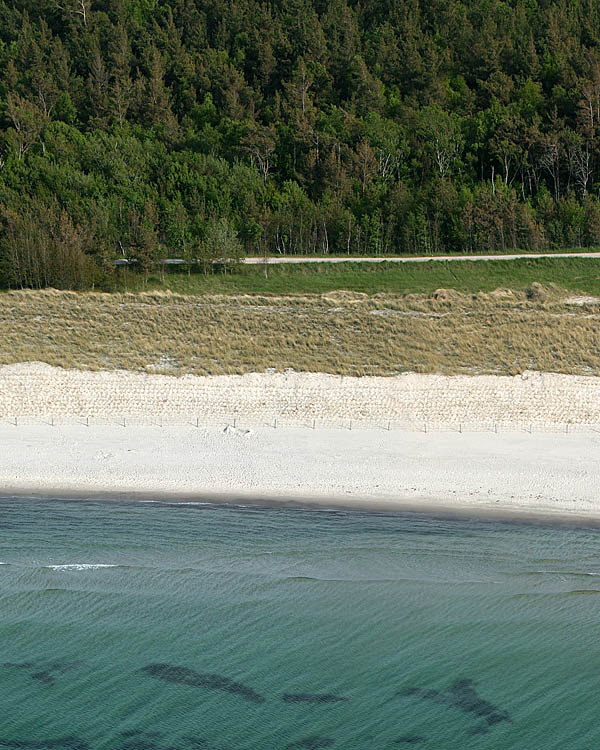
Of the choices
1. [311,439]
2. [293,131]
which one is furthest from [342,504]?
[293,131]


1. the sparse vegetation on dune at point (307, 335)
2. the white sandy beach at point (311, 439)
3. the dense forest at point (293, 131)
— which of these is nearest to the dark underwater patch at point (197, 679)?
the white sandy beach at point (311, 439)

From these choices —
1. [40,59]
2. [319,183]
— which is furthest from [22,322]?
[40,59]

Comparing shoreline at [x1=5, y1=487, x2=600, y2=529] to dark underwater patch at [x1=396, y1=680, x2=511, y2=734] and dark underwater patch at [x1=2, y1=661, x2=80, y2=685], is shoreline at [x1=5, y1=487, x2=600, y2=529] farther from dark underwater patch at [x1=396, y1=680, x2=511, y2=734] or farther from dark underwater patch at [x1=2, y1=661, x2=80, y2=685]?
dark underwater patch at [x1=2, y1=661, x2=80, y2=685]

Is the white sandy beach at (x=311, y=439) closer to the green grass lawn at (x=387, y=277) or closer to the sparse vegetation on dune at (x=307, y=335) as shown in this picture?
the sparse vegetation on dune at (x=307, y=335)

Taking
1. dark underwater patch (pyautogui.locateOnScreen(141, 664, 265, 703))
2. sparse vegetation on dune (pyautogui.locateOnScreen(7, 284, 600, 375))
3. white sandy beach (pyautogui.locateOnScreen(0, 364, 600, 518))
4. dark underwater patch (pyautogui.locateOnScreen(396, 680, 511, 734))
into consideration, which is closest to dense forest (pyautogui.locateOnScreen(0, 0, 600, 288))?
sparse vegetation on dune (pyautogui.locateOnScreen(7, 284, 600, 375))

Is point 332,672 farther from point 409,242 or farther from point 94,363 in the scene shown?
point 409,242
